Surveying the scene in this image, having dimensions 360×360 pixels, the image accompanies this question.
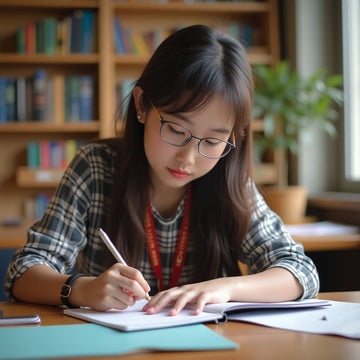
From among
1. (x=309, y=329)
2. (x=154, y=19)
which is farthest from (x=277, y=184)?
(x=309, y=329)

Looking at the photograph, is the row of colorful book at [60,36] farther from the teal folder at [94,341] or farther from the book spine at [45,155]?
the teal folder at [94,341]

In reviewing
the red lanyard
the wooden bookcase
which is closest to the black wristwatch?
the red lanyard

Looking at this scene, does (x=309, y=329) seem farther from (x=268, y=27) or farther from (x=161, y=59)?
(x=268, y=27)

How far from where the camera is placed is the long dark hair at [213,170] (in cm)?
127

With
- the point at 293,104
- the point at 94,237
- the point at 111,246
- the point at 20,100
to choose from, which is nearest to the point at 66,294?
the point at 111,246

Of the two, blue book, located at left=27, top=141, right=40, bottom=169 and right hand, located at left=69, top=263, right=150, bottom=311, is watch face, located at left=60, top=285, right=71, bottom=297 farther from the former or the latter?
blue book, located at left=27, top=141, right=40, bottom=169

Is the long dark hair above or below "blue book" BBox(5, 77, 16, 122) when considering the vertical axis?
below

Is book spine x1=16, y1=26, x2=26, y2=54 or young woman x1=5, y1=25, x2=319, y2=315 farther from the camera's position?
book spine x1=16, y1=26, x2=26, y2=54

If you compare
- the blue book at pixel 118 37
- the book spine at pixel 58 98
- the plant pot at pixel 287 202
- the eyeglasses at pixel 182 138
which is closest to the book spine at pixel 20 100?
the book spine at pixel 58 98

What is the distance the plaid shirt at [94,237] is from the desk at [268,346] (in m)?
0.31

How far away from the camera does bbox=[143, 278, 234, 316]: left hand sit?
3.26 ft

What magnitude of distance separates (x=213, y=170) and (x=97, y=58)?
249cm

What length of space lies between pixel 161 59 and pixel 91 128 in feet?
8.43

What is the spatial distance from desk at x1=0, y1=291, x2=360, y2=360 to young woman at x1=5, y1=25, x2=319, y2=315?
118mm
